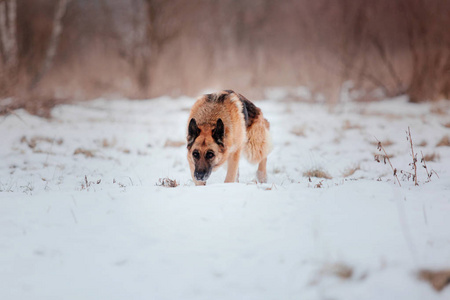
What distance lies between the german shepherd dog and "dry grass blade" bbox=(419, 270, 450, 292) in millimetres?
2754

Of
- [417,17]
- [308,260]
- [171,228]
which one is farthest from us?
[417,17]

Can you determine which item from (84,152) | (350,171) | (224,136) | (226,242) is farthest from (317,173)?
(84,152)

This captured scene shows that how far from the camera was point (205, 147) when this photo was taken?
4.51 m

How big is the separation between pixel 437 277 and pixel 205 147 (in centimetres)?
298

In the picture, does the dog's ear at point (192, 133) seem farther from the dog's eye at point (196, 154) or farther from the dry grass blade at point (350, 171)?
the dry grass blade at point (350, 171)

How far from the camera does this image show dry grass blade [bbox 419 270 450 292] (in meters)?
2.02

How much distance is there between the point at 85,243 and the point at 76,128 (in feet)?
23.3

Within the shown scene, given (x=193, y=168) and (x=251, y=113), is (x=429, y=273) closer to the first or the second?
(x=193, y=168)

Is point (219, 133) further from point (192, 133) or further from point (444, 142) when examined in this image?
point (444, 142)

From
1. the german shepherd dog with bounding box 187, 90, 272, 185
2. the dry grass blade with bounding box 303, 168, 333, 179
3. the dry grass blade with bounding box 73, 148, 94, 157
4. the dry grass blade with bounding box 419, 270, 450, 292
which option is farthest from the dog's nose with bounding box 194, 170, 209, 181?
the dry grass blade with bounding box 73, 148, 94, 157

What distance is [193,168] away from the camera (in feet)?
15.6

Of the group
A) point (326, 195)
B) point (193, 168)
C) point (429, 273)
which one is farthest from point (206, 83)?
point (429, 273)

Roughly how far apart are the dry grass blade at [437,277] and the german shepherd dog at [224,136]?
2754mm

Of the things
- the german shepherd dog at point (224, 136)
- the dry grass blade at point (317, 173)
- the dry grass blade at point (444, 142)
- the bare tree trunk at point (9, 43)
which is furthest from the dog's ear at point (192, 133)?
the bare tree trunk at point (9, 43)
